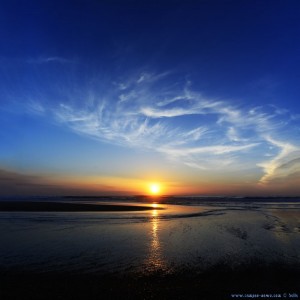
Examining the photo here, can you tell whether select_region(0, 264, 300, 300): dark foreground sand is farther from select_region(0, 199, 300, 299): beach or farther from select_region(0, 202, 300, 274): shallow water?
select_region(0, 202, 300, 274): shallow water

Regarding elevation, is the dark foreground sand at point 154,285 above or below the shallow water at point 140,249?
below

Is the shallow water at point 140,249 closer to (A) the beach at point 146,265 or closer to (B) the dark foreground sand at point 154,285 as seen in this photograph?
(A) the beach at point 146,265

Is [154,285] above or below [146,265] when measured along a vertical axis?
below

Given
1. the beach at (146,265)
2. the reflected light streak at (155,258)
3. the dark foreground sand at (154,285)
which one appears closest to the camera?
the dark foreground sand at (154,285)

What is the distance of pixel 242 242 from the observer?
72.6ft

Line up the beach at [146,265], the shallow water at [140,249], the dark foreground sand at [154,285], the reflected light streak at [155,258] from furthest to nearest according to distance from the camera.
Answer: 1. the shallow water at [140,249]
2. the reflected light streak at [155,258]
3. the beach at [146,265]
4. the dark foreground sand at [154,285]

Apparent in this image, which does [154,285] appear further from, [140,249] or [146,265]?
[140,249]

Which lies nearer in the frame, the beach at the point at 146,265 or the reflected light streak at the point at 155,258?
the beach at the point at 146,265

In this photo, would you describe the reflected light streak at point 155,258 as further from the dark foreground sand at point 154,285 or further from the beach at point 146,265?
the dark foreground sand at point 154,285

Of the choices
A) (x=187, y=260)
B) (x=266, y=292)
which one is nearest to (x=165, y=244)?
(x=187, y=260)

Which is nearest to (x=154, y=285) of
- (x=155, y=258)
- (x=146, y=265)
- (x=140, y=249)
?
(x=146, y=265)

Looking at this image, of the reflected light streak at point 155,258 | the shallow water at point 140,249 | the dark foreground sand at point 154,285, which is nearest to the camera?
the dark foreground sand at point 154,285

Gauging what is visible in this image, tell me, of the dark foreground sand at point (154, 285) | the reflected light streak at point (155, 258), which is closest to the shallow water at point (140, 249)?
the reflected light streak at point (155, 258)

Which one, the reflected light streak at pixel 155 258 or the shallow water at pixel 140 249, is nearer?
the reflected light streak at pixel 155 258
